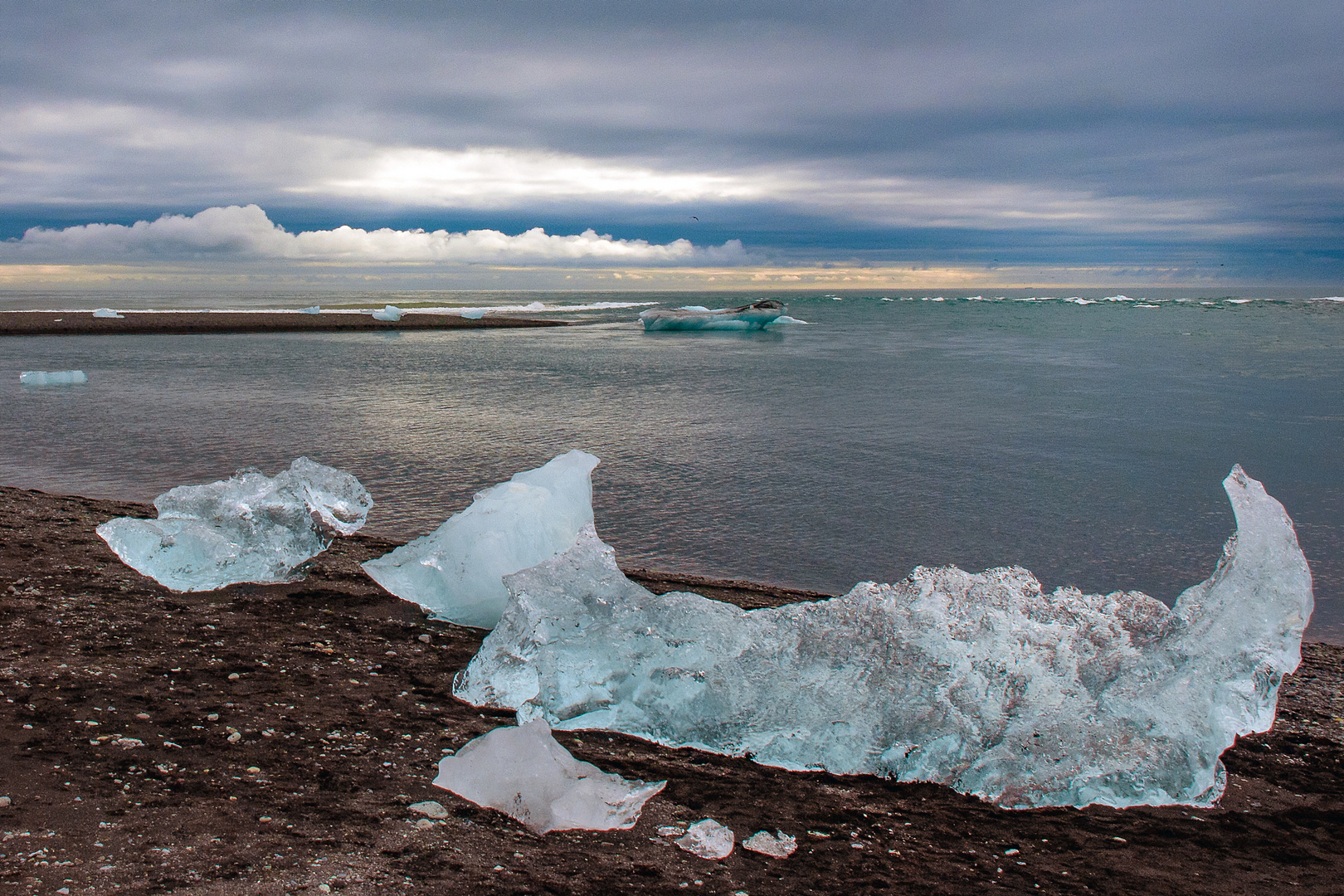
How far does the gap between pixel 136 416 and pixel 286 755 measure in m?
11.2

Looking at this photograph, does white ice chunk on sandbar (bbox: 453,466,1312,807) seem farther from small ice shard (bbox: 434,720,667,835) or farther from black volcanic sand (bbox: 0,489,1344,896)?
small ice shard (bbox: 434,720,667,835)

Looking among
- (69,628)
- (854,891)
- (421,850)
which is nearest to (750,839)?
(854,891)

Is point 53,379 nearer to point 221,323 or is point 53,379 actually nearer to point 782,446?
point 782,446

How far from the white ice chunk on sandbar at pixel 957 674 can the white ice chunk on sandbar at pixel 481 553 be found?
689 millimetres

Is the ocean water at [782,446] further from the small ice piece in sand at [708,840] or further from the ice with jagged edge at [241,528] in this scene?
the small ice piece in sand at [708,840]

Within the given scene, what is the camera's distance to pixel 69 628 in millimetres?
4004

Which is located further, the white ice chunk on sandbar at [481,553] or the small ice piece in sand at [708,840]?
the white ice chunk on sandbar at [481,553]

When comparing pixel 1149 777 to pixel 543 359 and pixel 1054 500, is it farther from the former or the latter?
pixel 543 359

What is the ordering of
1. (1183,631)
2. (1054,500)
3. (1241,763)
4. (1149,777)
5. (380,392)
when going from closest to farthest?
(1149,777), (1241,763), (1183,631), (1054,500), (380,392)

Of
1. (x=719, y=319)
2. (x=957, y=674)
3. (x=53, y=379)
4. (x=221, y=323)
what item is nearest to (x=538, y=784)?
(x=957, y=674)

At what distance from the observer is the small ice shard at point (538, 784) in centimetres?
276

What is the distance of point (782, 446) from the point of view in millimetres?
11180

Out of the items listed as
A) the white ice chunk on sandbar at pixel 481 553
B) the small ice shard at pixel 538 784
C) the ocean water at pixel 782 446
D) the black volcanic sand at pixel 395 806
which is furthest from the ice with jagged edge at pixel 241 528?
the small ice shard at pixel 538 784

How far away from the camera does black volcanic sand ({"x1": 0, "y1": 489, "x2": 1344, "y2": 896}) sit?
2424mm
